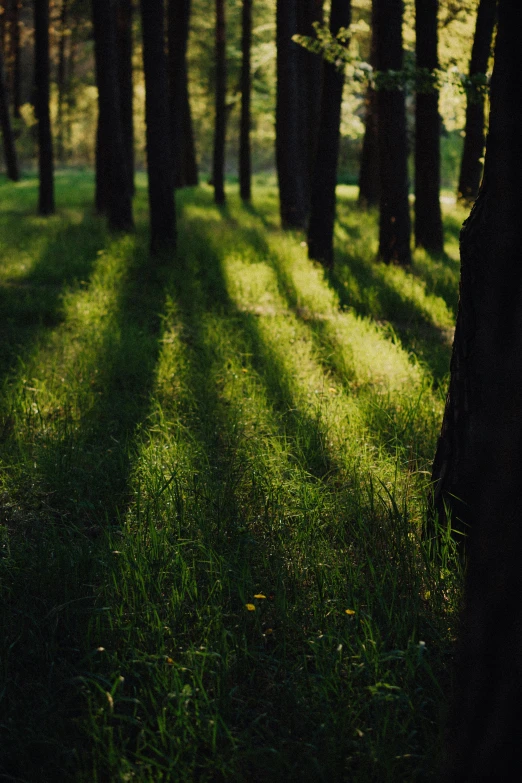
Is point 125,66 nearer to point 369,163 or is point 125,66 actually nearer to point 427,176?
point 369,163

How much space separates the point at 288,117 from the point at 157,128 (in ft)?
14.7

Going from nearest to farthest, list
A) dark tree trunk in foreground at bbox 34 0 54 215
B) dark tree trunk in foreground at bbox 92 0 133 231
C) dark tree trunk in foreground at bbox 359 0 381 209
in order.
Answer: dark tree trunk in foreground at bbox 92 0 133 231, dark tree trunk in foreground at bbox 34 0 54 215, dark tree trunk in foreground at bbox 359 0 381 209

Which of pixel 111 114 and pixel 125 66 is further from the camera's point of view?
→ pixel 125 66

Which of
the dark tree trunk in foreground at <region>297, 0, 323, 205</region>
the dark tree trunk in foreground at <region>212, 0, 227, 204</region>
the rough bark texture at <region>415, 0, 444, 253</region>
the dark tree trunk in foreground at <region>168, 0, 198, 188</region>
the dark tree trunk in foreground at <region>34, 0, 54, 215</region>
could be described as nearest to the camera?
the rough bark texture at <region>415, 0, 444, 253</region>

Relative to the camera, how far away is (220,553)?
3350 millimetres

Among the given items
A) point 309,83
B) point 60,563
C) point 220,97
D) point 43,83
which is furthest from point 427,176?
point 60,563

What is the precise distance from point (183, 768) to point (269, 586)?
40.8 inches

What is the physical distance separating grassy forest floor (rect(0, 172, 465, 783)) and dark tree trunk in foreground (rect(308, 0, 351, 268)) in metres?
3.55

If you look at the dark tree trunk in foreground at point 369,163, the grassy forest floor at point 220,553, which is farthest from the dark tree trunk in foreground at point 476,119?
the grassy forest floor at point 220,553

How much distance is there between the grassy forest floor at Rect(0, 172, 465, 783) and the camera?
2328 millimetres

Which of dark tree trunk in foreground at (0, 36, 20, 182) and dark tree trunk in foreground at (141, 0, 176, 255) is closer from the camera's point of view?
dark tree trunk in foreground at (141, 0, 176, 255)

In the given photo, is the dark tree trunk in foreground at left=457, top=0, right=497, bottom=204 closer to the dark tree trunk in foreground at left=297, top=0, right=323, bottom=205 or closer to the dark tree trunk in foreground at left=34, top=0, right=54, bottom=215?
the dark tree trunk in foreground at left=297, top=0, right=323, bottom=205

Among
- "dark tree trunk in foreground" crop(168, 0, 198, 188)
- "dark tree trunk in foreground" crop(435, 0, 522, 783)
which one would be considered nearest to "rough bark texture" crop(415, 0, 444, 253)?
"dark tree trunk in foreground" crop(168, 0, 198, 188)

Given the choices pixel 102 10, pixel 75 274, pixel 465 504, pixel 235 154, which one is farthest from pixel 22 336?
pixel 235 154
